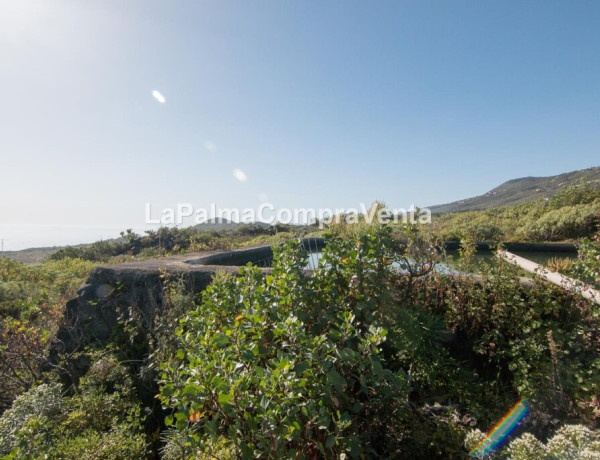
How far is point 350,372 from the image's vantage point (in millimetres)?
1717

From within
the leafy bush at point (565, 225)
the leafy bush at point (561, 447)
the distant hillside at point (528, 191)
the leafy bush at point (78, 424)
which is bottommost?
the leafy bush at point (78, 424)

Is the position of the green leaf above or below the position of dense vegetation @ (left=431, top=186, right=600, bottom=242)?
below

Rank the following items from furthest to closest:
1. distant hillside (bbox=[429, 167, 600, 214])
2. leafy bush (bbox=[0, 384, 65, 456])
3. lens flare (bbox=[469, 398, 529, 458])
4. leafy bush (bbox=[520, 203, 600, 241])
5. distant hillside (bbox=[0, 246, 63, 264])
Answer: distant hillside (bbox=[429, 167, 600, 214]) → distant hillside (bbox=[0, 246, 63, 264]) → leafy bush (bbox=[520, 203, 600, 241]) → leafy bush (bbox=[0, 384, 65, 456]) → lens flare (bbox=[469, 398, 529, 458])

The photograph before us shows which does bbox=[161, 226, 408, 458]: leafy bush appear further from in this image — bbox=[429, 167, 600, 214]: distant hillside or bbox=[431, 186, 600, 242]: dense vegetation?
bbox=[429, 167, 600, 214]: distant hillside

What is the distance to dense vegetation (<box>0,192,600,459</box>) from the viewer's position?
4.73 feet

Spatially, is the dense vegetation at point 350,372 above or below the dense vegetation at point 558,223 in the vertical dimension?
below

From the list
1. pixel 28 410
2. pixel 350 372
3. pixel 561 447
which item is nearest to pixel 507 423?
pixel 561 447

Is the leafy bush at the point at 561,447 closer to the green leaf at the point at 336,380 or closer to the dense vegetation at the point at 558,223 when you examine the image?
the green leaf at the point at 336,380

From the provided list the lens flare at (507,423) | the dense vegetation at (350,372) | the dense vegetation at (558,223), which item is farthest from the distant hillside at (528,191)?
the lens flare at (507,423)

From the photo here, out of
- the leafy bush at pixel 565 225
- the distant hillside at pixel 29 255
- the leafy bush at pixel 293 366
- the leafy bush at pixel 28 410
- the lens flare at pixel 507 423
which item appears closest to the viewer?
the leafy bush at pixel 293 366

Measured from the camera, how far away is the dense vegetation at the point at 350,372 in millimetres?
1441

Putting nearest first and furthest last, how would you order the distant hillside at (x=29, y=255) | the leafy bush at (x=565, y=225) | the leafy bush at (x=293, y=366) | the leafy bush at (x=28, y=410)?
the leafy bush at (x=293, y=366)
the leafy bush at (x=28, y=410)
the leafy bush at (x=565, y=225)
the distant hillside at (x=29, y=255)

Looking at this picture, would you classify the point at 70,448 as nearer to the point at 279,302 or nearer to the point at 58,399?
the point at 58,399

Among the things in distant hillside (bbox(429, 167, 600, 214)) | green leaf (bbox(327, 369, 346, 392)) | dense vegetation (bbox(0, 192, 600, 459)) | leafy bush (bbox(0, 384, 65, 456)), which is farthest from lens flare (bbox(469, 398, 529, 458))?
distant hillside (bbox(429, 167, 600, 214))
